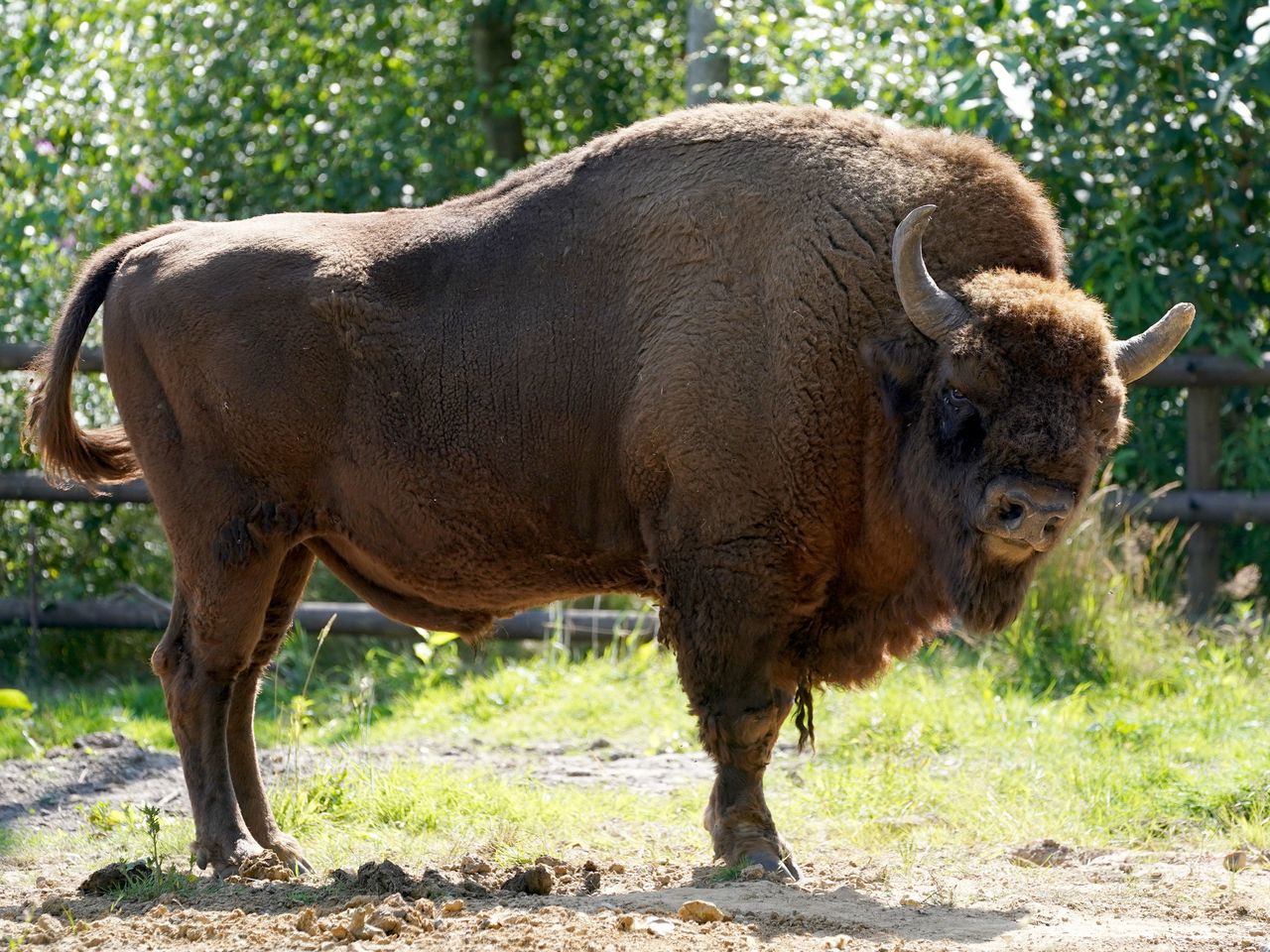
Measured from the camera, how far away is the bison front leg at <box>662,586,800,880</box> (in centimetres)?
440

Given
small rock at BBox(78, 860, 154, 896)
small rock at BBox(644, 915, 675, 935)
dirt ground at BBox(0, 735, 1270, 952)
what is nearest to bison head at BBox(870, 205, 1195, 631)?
dirt ground at BBox(0, 735, 1270, 952)

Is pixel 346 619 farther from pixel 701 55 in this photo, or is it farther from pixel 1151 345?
pixel 1151 345

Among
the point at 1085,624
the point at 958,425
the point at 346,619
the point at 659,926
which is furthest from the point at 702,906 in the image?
the point at 346,619

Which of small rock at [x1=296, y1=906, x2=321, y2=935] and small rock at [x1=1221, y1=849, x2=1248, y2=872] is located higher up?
small rock at [x1=296, y1=906, x2=321, y2=935]

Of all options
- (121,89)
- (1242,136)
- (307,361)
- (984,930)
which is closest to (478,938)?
(984,930)

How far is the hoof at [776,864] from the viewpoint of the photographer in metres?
4.37

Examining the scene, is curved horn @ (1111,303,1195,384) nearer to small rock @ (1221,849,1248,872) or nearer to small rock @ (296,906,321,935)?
small rock @ (1221,849,1248,872)

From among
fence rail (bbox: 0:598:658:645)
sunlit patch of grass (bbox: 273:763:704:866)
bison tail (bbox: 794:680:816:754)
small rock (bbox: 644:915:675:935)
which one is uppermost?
bison tail (bbox: 794:680:816:754)

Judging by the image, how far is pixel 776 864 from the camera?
4.41 m

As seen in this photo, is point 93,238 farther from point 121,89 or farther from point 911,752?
point 911,752

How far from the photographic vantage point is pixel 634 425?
4.54 m

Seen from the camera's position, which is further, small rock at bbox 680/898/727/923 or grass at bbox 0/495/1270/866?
grass at bbox 0/495/1270/866

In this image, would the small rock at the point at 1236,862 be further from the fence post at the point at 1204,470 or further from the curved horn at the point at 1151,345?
the fence post at the point at 1204,470

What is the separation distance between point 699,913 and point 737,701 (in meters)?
0.84
